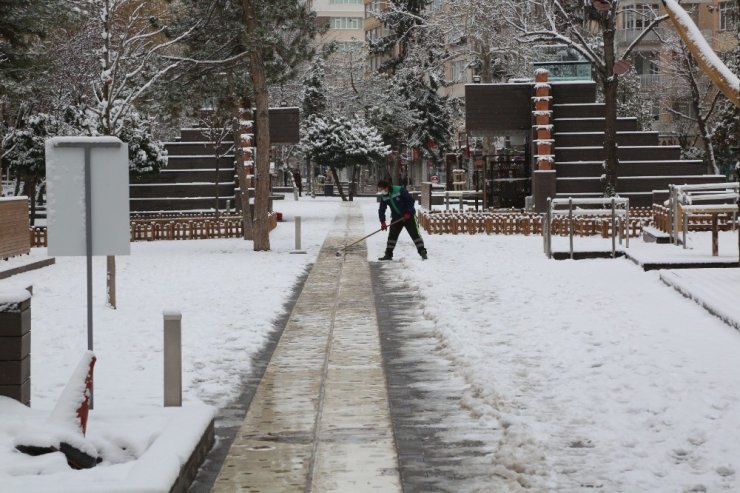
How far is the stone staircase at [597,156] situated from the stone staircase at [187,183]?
12.4 meters

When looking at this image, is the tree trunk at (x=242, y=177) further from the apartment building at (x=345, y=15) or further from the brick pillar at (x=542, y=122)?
the apartment building at (x=345, y=15)

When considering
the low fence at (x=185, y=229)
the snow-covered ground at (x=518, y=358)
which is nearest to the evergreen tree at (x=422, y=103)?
the low fence at (x=185, y=229)

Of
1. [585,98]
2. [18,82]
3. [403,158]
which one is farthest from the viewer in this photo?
[403,158]

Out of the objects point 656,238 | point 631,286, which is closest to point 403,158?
point 656,238

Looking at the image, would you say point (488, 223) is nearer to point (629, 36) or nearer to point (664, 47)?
point (664, 47)

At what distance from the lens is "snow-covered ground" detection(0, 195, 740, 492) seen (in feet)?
26.0

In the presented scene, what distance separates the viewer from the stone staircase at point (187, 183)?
45.5 metres

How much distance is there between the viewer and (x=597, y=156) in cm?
3972

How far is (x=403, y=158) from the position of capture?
91250mm

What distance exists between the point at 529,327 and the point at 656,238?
1298 cm

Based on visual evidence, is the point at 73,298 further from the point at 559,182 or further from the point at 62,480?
the point at 559,182

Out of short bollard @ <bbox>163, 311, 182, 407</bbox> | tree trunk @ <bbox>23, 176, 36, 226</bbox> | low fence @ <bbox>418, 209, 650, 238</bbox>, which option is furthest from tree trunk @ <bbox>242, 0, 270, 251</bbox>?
short bollard @ <bbox>163, 311, 182, 407</bbox>

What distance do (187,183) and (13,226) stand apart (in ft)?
66.3

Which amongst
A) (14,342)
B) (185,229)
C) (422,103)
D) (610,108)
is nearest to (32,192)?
(185,229)
